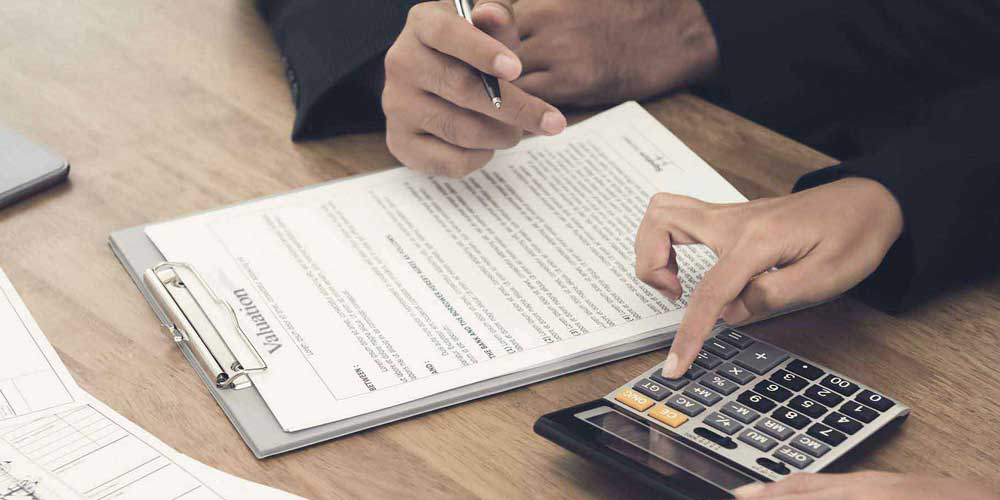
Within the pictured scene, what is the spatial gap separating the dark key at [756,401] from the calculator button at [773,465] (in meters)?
0.05

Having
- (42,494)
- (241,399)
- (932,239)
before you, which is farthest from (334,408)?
(932,239)

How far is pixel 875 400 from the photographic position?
582mm

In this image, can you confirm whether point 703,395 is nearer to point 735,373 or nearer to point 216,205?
point 735,373

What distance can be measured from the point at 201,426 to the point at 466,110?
1.18 feet

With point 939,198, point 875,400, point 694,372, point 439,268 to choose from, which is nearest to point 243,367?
point 439,268

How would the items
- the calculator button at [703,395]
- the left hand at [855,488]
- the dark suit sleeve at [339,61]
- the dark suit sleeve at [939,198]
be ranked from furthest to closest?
the dark suit sleeve at [339,61] < the dark suit sleeve at [939,198] < the calculator button at [703,395] < the left hand at [855,488]

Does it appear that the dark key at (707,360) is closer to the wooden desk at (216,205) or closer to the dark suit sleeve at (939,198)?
the wooden desk at (216,205)

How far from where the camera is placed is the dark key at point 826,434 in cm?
54

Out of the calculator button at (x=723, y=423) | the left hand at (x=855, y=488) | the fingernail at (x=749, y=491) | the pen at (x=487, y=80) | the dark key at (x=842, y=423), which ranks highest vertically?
the pen at (x=487, y=80)

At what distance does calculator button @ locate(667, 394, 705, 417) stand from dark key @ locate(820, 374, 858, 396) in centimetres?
8

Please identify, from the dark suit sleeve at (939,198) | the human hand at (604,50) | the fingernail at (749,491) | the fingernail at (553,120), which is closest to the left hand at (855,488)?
the fingernail at (749,491)

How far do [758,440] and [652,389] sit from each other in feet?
0.24

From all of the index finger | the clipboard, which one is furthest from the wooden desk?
the index finger

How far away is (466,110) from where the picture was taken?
32.4 inches
